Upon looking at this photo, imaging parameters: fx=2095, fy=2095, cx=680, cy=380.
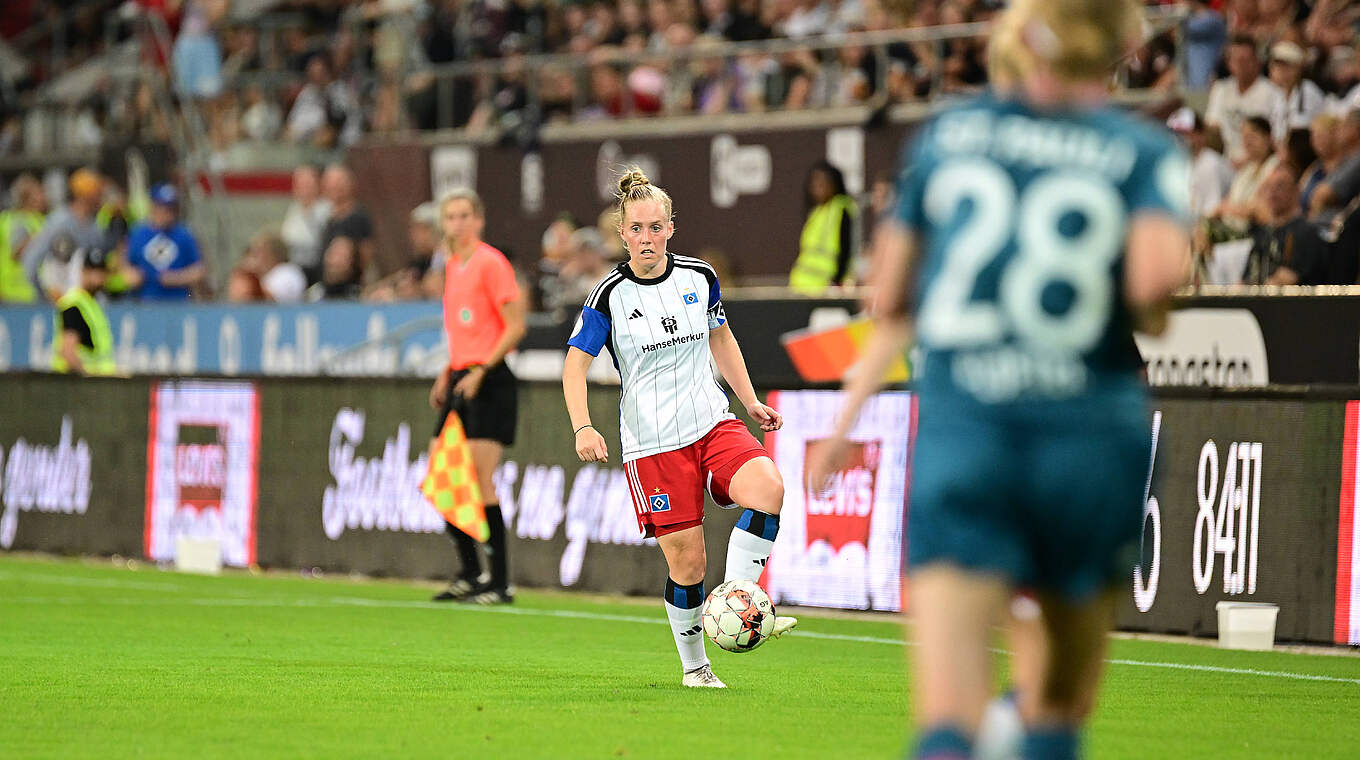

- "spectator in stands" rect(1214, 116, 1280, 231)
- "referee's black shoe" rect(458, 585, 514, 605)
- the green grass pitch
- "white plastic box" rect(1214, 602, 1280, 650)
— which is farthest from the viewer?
"spectator in stands" rect(1214, 116, 1280, 231)

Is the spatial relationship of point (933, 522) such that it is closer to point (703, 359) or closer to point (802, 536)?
point (703, 359)

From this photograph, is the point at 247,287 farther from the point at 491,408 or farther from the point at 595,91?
the point at 491,408

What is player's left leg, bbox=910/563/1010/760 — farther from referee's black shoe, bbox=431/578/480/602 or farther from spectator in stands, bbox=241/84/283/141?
spectator in stands, bbox=241/84/283/141

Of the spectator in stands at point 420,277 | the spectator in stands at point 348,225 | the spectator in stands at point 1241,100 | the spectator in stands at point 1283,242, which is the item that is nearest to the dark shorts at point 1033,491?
the spectator in stands at point 1283,242

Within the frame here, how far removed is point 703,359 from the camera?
9.10 m

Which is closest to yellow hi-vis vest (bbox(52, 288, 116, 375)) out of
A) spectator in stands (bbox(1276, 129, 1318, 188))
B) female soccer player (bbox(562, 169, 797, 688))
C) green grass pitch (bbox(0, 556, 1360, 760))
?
green grass pitch (bbox(0, 556, 1360, 760))

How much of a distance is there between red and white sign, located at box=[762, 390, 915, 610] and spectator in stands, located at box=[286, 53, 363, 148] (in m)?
13.3

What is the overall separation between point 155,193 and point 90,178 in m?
1.61

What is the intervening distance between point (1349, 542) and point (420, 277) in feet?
39.2

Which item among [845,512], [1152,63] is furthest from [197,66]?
[845,512]

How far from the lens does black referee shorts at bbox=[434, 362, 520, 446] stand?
13.3m

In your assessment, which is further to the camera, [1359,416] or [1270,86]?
[1270,86]

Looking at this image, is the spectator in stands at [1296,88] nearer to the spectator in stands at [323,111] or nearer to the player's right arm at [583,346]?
the player's right arm at [583,346]

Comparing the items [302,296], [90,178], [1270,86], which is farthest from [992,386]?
[90,178]
